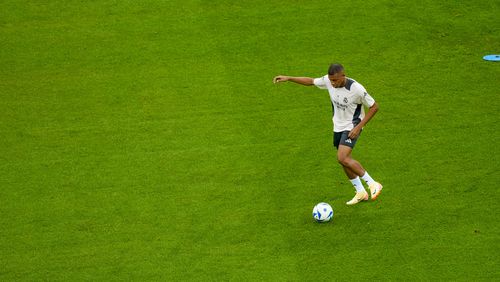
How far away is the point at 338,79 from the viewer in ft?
36.1

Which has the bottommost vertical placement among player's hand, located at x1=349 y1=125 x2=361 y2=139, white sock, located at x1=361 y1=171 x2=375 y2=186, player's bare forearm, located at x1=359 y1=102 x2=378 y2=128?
white sock, located at x1=361 y1=171 x2=375 y2=186

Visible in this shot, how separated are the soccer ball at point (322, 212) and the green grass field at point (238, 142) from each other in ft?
0.52

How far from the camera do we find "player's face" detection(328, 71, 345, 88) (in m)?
11.0

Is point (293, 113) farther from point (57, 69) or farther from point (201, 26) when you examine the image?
point (57, 69)

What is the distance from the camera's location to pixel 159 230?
36.8 ft

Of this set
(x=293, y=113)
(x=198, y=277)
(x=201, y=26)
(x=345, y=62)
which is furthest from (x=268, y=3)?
(x=198, y=277)

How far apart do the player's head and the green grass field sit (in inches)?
74.2

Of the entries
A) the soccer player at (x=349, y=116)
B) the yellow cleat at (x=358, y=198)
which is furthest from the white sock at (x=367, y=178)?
the yellow cleat at (x=358, y=198)

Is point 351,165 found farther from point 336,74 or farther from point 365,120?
point 336,74

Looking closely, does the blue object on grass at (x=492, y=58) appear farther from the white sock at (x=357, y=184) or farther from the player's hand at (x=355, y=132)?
the player's hand at (x=355, y=132)

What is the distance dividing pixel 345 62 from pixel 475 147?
386 cm

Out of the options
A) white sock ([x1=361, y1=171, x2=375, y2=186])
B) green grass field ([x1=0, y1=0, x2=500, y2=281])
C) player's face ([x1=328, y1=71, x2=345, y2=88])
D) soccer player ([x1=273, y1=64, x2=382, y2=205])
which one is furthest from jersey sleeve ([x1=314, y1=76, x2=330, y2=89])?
green grass field ([x1=0, y1=0, x2=500, y2=281])

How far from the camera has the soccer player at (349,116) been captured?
1106 cm

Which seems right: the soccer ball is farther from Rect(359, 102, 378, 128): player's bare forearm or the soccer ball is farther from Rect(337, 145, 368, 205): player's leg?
Rect(359, 102, 378, 128): player's bare forearm
